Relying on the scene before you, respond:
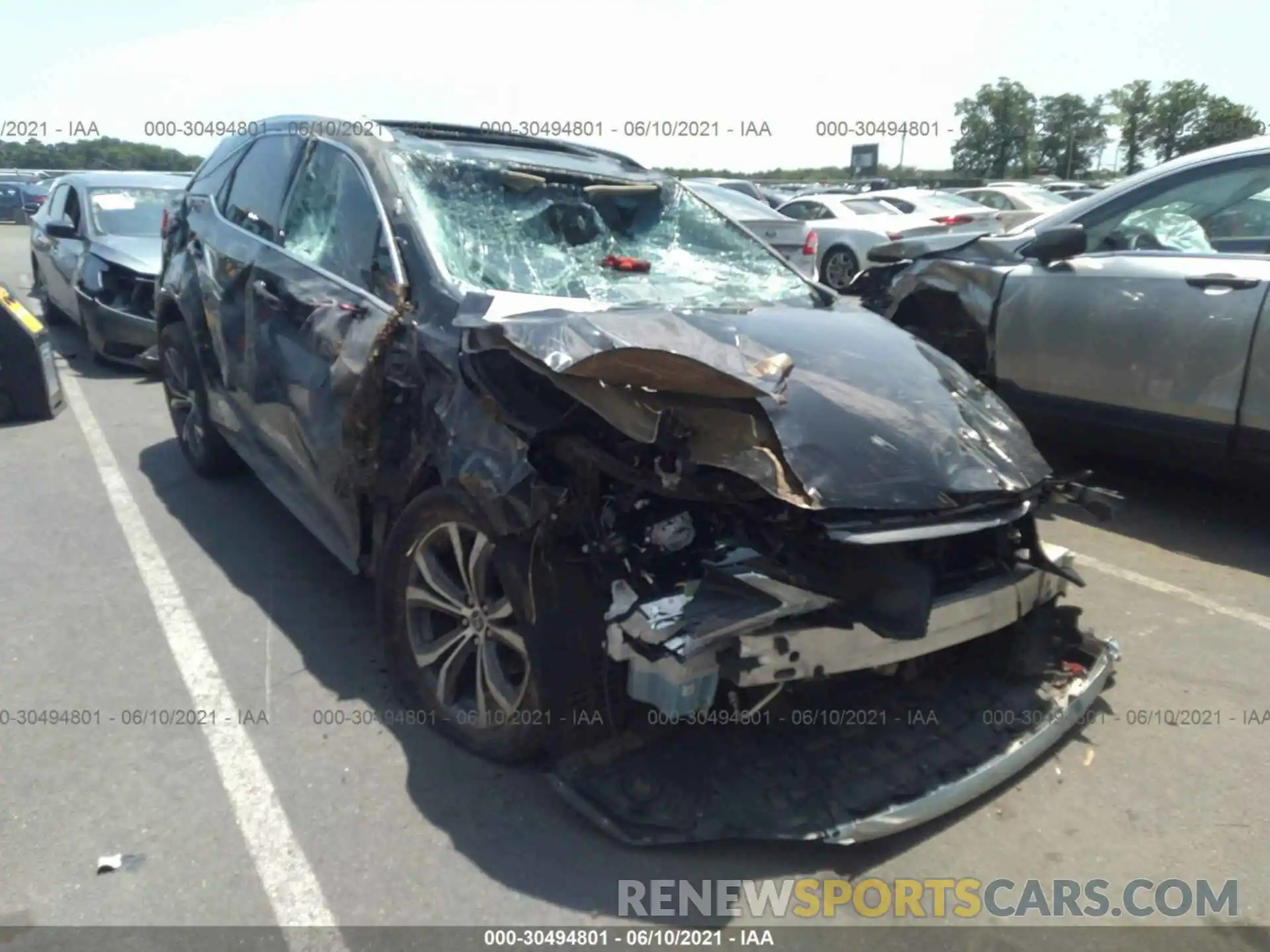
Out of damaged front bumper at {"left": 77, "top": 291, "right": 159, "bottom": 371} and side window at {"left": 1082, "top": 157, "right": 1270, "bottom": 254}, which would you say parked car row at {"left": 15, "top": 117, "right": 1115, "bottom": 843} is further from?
damaged front bumper at {"left": 77, "top": 291, "right": 159, "bottom": 371}

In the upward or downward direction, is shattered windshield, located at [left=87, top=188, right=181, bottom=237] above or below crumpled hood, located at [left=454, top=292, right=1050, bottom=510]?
above

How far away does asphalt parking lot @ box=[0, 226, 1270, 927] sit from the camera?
278 cm

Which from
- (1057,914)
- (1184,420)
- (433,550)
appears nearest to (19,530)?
(433,550)

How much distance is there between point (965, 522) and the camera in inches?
120

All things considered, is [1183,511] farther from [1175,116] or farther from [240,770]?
[1175,116]

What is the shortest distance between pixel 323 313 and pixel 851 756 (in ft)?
8.24

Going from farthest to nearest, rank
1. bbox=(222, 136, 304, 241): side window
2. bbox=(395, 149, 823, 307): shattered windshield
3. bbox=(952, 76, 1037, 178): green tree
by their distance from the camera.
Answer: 1. bbox=(952, 76, 1037, 178): green tree
2. bbox=(222, 136, 304, 241): side window
3. bbox=(395, 149, 823, 307): shattered windshield

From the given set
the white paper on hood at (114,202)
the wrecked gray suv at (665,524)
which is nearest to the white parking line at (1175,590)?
the wrecked gray suv at (665,524)

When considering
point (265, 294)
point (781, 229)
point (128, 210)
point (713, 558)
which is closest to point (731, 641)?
point (713, 558)

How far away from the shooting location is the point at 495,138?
496cm

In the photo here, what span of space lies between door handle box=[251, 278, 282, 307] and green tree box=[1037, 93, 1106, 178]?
52619 mm

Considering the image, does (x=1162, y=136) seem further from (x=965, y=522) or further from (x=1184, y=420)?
(x=965, y=522)

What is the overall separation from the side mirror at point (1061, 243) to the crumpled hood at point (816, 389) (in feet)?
7.12

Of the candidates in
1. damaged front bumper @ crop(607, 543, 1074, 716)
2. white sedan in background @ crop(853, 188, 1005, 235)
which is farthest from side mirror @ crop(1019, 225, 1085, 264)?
white sedan in background @ crop(853, 188, 1005, 235)
